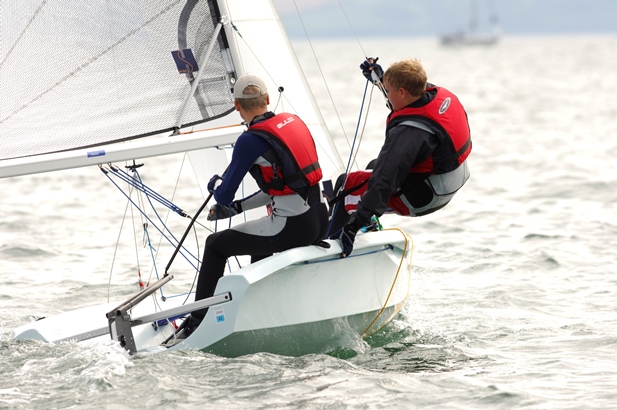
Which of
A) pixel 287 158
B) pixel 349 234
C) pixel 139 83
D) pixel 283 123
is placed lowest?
pixel 349 234

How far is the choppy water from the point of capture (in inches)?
145

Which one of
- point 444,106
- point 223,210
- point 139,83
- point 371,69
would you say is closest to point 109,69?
point 139,83

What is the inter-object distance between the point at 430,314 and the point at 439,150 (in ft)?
4.69

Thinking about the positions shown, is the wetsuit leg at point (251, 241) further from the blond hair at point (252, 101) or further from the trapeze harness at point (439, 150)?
the blond hair at point (252, 101)

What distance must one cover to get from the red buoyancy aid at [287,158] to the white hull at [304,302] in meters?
0.28

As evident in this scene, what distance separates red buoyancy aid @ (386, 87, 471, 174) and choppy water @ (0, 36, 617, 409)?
887mm

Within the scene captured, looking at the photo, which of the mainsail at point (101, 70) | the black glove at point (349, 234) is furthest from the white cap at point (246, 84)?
the mainsail at point (101, 70)

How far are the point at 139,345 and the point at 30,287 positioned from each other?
188cm

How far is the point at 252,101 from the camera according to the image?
12.8ft

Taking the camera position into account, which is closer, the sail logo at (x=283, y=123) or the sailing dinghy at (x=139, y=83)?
the sail logo at (x=283, y=123)

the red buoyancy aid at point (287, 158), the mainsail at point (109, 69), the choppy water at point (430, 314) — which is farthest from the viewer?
the mainsail at point (109, 69)

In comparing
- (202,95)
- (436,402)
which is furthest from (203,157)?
(436,402)

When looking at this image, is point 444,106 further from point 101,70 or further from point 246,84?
point 101,70

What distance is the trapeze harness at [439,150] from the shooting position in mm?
3898
